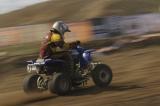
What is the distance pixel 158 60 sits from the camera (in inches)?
621

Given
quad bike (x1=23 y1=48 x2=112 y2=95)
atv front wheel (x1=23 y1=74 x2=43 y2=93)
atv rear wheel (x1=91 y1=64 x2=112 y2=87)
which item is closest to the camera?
quad bike (x1=23 y1=48 x2=112 y2=95)

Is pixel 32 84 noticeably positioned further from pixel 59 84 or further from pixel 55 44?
pixel 55 44

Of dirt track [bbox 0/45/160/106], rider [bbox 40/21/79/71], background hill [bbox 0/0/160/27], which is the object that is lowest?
dirt track [bbox 0/45/160/106]

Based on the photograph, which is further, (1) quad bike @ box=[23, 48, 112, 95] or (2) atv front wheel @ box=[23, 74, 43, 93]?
(2) atv front wheel @ box=[23, 74, 43, 93]

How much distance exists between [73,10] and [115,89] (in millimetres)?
37030

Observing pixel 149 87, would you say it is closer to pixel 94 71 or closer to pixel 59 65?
pixel 94 71

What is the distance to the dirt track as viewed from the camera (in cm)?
1005

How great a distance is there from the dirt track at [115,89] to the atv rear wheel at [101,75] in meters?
0.16

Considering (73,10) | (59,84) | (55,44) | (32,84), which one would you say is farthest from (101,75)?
(73,10)

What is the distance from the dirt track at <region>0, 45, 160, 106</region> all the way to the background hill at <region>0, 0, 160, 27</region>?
83.9 feet

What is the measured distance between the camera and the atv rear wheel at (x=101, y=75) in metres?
11.7

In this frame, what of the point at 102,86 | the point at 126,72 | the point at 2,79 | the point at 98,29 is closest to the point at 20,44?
the point at 98,29

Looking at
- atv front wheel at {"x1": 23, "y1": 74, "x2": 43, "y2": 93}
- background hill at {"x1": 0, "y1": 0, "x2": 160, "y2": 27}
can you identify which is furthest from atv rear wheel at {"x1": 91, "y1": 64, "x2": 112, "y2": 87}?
background hill at {"x1": 0, "y1": 0, "x2": 160, "y2": 27}

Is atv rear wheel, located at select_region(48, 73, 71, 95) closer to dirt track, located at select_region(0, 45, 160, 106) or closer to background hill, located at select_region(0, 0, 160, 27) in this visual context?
dirt track, located at select_region(0, 45, 160, 106)
